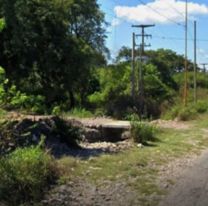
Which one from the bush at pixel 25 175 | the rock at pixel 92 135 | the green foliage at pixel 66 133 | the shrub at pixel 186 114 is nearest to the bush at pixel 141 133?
the green foliage at pixel 66 133

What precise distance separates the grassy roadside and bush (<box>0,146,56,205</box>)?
1.82 feet

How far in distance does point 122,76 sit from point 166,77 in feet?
50.5

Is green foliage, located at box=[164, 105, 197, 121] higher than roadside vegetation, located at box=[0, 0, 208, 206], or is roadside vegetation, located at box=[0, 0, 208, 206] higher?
roadside vegetation, located at box=[0, 0, 208, 206]

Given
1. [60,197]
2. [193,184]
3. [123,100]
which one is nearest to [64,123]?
[193,184]

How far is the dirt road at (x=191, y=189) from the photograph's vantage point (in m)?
10.8

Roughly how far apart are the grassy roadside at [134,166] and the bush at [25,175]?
0.55 m

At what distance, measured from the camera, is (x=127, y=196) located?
11.2m

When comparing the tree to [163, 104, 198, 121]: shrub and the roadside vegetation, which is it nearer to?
the roadside vegetation

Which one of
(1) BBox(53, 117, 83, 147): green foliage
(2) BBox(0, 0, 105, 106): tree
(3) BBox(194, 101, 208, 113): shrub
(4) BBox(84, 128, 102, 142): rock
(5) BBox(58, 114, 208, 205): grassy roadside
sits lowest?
(4) BBox(84, 128, 102, 142): rock

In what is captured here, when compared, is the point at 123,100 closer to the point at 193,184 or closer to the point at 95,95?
the point at 95,95

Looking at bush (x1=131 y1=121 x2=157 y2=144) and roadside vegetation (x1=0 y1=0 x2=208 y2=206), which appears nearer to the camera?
roadside vegetation (x1=0 y1=0 x2=208 y2=206)

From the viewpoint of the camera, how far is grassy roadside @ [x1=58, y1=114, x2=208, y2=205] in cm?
1218

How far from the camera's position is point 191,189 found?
475 inches

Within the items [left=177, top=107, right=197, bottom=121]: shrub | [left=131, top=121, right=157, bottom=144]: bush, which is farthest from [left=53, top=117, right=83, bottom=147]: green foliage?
[left=177, top=107, right=197, bottom=121]: shrub
